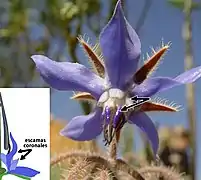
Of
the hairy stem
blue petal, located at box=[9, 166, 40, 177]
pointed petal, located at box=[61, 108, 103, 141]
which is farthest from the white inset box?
the hairy stem

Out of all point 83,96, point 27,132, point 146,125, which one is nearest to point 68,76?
point 83,96

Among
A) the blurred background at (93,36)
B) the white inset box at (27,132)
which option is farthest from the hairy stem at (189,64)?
the white inset box at (27,132)

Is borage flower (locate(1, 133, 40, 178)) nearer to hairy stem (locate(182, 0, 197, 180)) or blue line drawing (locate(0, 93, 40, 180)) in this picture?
blue line drawing (locate(0, 93, 40, 180))

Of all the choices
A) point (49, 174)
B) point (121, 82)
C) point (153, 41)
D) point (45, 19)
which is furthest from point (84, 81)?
point (45, 19)

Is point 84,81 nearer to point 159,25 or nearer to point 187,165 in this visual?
point 159,25

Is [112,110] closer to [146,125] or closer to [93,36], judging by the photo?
[146,125]

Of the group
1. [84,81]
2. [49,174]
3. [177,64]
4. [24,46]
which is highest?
[24,46]
